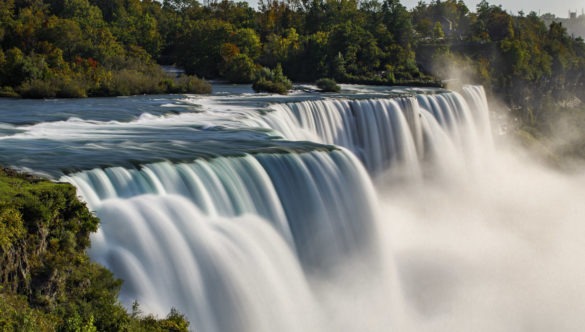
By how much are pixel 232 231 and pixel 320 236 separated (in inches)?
124

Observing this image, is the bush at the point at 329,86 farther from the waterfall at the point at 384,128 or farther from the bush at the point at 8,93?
the bush at the point at 8,93

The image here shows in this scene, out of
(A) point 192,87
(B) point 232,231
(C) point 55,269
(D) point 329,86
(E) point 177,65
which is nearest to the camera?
(C) point 55,269

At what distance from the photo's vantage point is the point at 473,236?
2780cm

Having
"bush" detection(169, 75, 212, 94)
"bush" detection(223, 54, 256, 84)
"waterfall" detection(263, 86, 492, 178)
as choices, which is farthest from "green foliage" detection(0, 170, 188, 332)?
"bush" detection(223, 54, 256, 84)

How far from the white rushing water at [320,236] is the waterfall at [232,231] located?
0.10 feet

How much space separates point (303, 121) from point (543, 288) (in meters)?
11.1

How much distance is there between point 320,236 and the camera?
1786cm

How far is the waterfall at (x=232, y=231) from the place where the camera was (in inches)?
532

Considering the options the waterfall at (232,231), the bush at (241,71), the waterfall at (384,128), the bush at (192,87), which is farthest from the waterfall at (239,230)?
the bush at (241,71)

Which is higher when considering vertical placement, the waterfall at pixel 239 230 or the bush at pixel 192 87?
the bush at pixel 192 87

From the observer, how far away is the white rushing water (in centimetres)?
1399

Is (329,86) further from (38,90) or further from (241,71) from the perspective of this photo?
(38,90)

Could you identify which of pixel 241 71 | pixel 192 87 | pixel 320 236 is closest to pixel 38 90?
pixel 192 87

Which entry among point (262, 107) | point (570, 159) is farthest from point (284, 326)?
point (570, 159)
